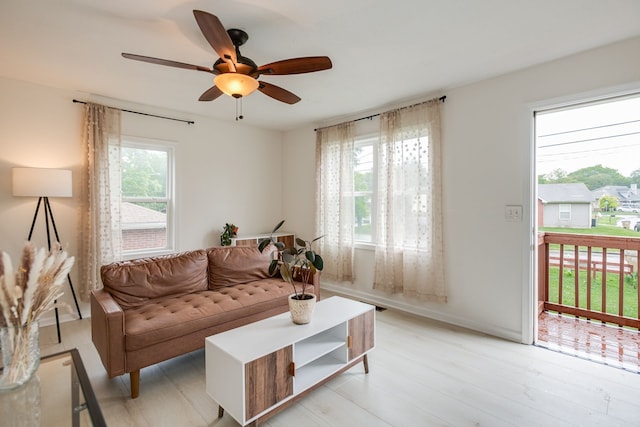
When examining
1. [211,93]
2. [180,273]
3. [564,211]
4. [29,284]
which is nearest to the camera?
[29,284]

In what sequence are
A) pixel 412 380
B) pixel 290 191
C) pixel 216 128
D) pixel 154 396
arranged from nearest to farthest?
1. pixel 154 396
2. pixel 412 380
3. pixel 216 128
4. pixel 290 191

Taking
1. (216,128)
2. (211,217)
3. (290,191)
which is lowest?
(211,217)

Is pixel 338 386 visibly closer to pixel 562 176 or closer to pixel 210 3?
pixel 210 3

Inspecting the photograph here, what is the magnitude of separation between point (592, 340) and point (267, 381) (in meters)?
3.15

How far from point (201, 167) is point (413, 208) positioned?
2955 mm

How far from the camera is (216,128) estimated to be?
4516 millimetres

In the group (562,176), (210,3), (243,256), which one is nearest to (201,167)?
(243,256)

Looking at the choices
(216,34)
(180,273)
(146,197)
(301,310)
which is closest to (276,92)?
(216,34)

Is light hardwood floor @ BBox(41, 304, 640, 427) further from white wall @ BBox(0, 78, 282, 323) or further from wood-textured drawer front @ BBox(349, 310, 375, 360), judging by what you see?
white wall @ BBox(0, 78, 282, 323)

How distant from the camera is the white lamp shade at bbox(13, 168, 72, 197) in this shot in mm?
2873

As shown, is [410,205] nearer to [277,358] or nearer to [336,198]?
[336,198]

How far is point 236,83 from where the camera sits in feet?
6.97

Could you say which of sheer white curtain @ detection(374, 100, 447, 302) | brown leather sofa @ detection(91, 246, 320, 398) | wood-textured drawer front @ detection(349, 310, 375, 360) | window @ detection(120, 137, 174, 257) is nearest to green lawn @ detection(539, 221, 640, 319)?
sheer white curtain @ detection(374, 100, 447, 302)

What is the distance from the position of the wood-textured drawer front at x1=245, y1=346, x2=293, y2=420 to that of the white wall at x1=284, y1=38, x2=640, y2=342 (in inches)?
87.2
